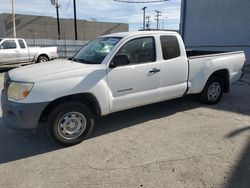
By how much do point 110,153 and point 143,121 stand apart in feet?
5.01

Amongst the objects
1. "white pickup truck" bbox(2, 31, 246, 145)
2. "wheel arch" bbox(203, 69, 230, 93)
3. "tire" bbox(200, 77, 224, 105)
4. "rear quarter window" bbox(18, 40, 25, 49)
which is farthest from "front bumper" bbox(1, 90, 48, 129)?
"rear quarter window" bbox(18, 40, 25, 49)

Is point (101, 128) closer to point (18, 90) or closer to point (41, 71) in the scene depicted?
point (41, 71)

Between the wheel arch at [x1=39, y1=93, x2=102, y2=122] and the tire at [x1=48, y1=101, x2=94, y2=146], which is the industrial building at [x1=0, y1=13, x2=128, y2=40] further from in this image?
the tire at [x1=48, y1=101, x2=94, y2=146]

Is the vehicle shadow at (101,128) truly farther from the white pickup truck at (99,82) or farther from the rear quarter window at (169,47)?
the rear quarter window at (169,47)

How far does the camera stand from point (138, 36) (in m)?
5.07

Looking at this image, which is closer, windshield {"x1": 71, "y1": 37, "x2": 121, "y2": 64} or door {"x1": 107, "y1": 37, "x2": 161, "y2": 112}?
door {"x1": 107, "y1": 37, "x2": 161, "y2": 112}

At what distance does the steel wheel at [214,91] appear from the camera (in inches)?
256

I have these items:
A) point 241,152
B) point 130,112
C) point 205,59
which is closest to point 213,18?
point 205,59

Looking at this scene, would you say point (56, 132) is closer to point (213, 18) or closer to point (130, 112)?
point (130, 112)

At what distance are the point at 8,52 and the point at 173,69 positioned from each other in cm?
1139

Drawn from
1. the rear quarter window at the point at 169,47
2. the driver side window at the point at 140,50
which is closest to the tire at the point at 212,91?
the rear quarter window at the point at 169,47

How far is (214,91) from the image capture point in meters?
6.59

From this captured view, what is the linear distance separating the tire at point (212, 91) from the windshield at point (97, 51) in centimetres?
271

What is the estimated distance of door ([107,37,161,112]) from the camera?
4.69m
